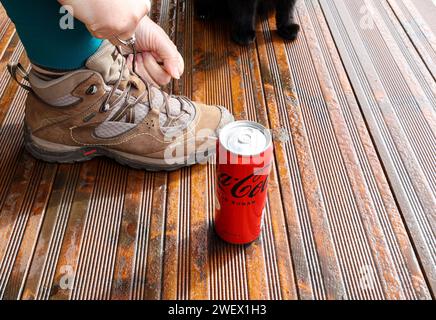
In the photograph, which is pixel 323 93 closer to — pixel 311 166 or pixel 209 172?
pixel 311 166

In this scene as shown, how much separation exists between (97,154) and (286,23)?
887 millimetres

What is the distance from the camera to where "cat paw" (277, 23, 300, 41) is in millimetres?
1513

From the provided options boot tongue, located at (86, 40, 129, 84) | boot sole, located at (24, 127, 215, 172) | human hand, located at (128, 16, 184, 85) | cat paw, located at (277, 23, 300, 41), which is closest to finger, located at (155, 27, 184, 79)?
human hand, located at (128, 16, 184, 85)

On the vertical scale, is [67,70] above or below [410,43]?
above

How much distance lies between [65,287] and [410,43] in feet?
4.80

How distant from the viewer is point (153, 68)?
1088 mm

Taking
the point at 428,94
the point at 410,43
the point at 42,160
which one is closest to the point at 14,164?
the point at 42,160

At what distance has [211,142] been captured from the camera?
109 cm

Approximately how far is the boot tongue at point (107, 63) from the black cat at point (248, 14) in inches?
23.4

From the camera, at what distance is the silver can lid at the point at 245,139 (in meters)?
0.72

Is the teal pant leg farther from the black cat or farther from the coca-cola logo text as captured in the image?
the black cat

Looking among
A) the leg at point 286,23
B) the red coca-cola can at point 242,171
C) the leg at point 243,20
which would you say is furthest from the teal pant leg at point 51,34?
the leg at point 286,23

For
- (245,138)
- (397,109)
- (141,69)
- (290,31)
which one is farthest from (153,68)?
(397,109)

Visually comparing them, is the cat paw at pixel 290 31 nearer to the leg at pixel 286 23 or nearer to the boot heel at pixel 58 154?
the leg at pixel 286 23
